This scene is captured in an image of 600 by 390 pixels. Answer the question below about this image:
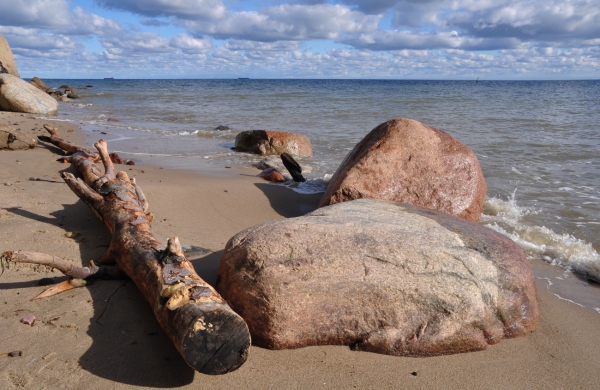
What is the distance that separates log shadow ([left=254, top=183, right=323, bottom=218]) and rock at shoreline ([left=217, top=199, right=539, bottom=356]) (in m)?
2.59

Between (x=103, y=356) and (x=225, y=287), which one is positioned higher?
(x=225, y=287)

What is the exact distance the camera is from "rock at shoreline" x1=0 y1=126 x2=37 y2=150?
25.2 feet

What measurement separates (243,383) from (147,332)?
0.72 meters

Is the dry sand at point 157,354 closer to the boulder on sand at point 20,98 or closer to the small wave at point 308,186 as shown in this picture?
the small wave at point 308,186

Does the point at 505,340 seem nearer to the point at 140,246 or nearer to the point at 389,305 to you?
the point at 389,305

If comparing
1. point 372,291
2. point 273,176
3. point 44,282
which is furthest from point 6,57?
point 372,291

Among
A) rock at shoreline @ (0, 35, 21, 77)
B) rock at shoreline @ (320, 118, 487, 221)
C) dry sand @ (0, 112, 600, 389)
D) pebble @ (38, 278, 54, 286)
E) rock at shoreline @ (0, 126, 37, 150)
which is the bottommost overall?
dry sand @ (0, 112, 600, 389)

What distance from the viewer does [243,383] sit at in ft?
7.95

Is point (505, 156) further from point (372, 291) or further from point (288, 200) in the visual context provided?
point (372, 291)

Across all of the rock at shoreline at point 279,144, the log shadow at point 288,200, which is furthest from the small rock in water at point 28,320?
the rock at shoreline at point 279,144

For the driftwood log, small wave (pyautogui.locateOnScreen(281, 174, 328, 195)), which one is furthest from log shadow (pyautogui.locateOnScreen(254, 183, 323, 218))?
the driftwood log

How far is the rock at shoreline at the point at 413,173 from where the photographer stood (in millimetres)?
4918

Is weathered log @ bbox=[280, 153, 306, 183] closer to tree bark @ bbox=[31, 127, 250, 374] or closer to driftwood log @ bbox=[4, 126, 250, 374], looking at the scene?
Answer: driftwood log @ bbox=[4, 126, 250, 374]

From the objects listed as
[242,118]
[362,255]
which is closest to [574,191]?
[362,255]
